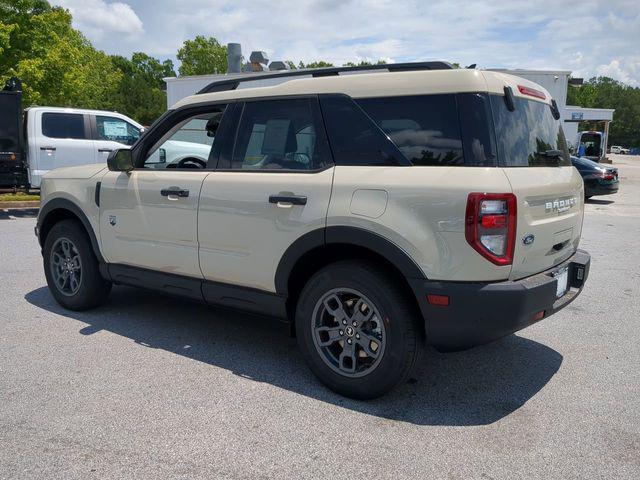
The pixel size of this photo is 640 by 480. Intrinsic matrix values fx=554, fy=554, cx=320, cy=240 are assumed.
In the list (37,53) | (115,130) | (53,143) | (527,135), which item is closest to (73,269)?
(527,135)

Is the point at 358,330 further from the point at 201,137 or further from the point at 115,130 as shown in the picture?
the point at 115,130

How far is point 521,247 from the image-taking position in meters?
3.06

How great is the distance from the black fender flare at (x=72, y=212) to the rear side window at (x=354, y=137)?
249 cm

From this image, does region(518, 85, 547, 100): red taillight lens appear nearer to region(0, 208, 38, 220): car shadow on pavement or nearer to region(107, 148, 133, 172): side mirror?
region(107, 148, 133, 172): side mirror

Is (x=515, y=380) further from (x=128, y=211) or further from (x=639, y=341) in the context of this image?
(x=128, y=211)

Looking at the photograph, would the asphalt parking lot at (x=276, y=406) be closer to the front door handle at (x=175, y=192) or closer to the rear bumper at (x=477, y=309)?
the rear bumper at (x=477, y=309)

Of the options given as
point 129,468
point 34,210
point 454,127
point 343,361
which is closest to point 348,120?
point 454,127

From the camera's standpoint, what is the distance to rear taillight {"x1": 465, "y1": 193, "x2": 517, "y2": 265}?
2.92 meters

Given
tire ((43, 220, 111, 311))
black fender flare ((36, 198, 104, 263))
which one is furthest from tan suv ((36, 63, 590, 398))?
tire ((43, 220, 111, 311))

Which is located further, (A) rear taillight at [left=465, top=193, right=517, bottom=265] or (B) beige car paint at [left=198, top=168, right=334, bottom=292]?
(B) beige car paint at [left=198, top=168, right=334, bottom=292]

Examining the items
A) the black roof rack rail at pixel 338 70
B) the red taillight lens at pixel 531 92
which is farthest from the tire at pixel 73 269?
the red taillight lens at pixel 531 92

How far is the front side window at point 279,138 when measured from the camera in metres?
3.63

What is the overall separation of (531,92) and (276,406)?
2.59 meters

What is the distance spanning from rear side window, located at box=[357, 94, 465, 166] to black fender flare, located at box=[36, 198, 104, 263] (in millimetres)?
2806
